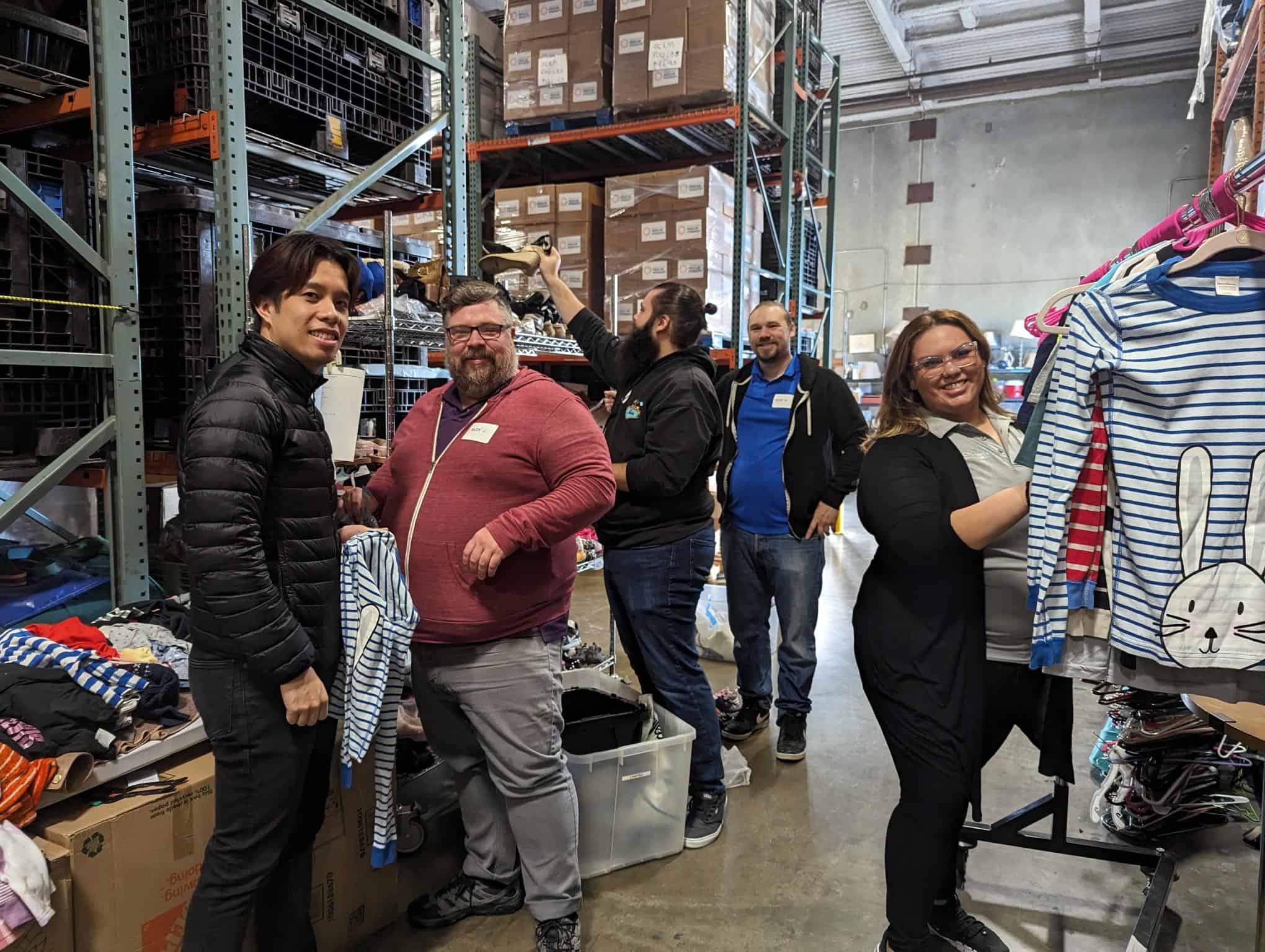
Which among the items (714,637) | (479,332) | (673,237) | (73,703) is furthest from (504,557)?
(673,237)

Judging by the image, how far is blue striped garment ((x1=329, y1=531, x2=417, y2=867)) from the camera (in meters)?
1.66

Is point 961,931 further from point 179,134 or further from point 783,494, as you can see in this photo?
point 179,134

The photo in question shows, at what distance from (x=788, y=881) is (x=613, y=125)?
406 cm

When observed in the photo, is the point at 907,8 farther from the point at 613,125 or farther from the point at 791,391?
the point at 791,391

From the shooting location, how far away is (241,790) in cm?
150

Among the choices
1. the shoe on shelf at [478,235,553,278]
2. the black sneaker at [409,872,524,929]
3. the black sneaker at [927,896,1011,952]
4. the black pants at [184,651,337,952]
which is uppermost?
the shoe on shelf at [478,235,553,278]

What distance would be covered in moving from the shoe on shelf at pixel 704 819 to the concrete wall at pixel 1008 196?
10123mm

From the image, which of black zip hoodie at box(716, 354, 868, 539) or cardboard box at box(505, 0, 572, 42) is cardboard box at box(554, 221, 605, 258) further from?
black zip hoodie at box(716, 354, 868, 539)

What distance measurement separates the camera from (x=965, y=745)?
1721 mm

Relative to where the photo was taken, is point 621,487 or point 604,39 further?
point 604,39

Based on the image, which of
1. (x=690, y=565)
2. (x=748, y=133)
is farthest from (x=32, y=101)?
(x=748, y=133)

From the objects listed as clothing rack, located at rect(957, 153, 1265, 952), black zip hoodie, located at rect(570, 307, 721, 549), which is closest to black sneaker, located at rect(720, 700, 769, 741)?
clothing rack, located at rect(957, 153, 1265, 952)

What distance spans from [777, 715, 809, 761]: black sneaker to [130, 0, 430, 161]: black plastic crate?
8.59 feet

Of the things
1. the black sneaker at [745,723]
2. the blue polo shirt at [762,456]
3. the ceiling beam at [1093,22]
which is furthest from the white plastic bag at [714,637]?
the ceiling beam at [1093,22]
